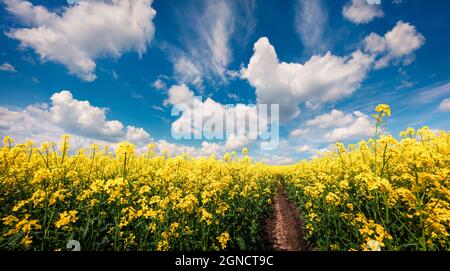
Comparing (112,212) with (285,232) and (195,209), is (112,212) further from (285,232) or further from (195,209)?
(285,232)

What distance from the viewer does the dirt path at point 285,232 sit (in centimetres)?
670

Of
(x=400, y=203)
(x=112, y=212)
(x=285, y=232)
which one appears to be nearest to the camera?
(x=112, y=212)

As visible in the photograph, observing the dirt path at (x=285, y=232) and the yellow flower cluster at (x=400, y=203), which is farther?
the dirt path at (x=285, y=232)

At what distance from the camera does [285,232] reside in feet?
26.6

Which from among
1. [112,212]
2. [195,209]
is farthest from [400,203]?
[112,212]

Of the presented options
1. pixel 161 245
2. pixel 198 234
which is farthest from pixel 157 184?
pixel 161 245

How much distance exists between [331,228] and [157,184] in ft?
17.2

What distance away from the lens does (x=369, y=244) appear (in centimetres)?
250

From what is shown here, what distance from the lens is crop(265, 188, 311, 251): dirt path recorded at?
670 centimetres

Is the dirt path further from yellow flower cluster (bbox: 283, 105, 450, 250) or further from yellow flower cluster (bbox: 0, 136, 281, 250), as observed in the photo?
yellow flower cluster (bbox: 0, 136, 281, 250)

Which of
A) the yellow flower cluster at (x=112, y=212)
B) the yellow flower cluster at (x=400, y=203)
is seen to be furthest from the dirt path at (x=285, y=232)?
the yellow flower cluster at (x=112, y=212)

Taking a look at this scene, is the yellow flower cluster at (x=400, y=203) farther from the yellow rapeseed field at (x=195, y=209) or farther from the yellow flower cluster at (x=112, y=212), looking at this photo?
the yellow flower cluster at (x=112, y=212)
